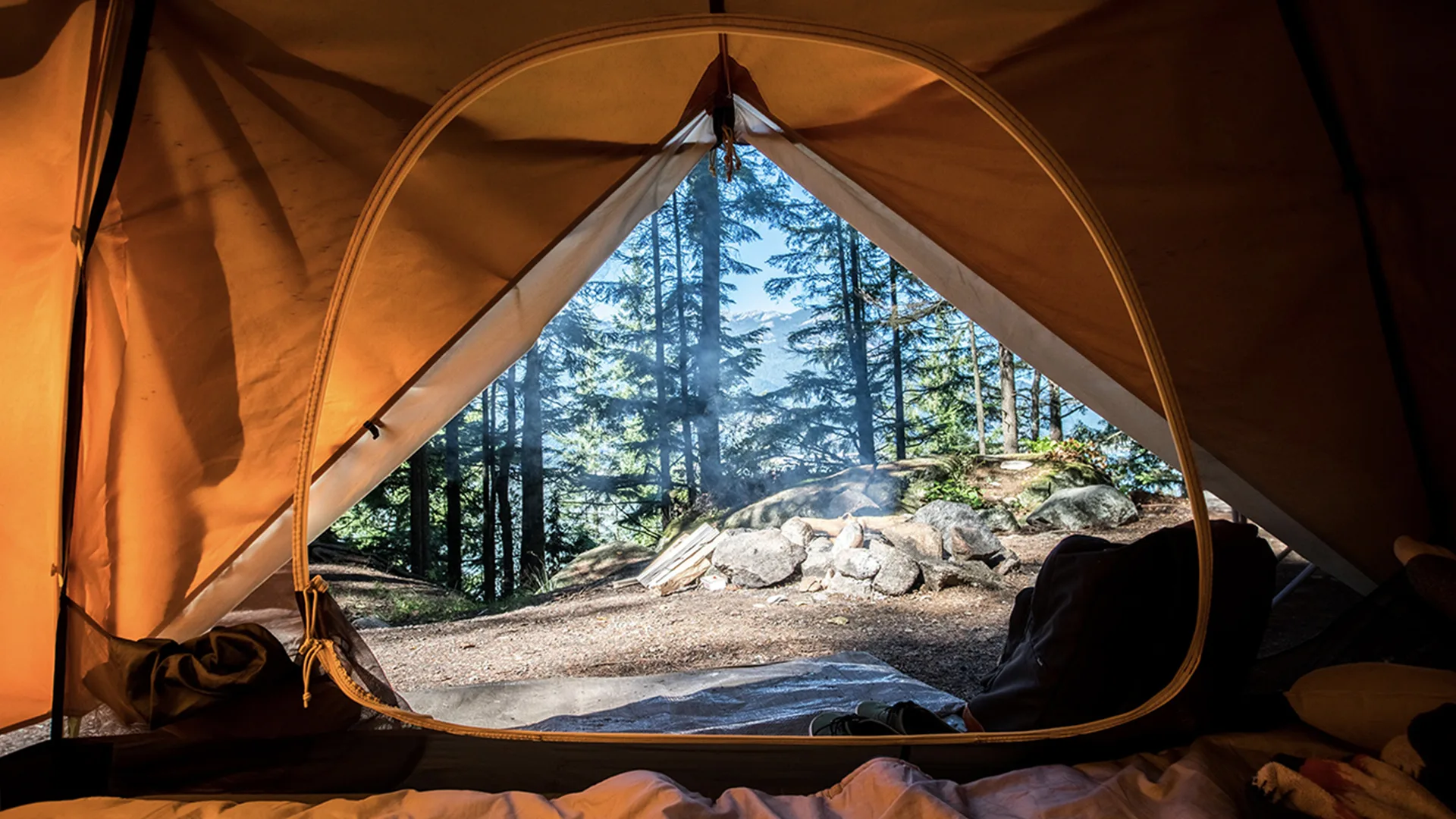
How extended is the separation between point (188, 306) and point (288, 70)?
47cm

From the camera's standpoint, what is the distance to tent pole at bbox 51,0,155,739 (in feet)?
4.29

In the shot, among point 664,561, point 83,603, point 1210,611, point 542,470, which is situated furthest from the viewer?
point 542,470

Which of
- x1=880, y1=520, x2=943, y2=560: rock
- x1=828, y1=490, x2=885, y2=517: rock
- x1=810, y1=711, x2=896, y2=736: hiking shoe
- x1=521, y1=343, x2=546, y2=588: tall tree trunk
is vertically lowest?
x1=810, y1=711, x2=896, y2=736: hiking shoe

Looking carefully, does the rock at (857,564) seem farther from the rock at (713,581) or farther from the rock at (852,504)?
the rock at (852,504)

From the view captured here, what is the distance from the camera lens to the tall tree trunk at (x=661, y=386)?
319 inches

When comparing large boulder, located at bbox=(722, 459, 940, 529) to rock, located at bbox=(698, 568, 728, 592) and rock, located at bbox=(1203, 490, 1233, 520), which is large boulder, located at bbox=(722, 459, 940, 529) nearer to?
rock, located at bbox=(698, 568, 728, 592)

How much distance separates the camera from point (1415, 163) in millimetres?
1396

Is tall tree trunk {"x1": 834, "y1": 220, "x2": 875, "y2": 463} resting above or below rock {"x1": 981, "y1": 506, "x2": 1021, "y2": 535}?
above

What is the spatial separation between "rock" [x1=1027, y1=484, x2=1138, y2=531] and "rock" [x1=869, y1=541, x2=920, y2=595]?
5.69 feet

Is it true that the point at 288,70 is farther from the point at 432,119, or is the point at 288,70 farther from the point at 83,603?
the point at 83,603

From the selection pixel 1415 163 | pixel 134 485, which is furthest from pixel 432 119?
pixel 1415 163

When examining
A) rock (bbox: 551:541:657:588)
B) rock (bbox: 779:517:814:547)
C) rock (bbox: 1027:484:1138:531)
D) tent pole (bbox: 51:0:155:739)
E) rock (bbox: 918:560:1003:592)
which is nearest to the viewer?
tent pole (bbox: 51:0:155:739)

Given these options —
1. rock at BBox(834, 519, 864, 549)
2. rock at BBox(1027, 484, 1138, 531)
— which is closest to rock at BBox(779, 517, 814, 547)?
rock at BBox(834, 519, 864, 549)

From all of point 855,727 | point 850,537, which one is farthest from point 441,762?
point 850,537
